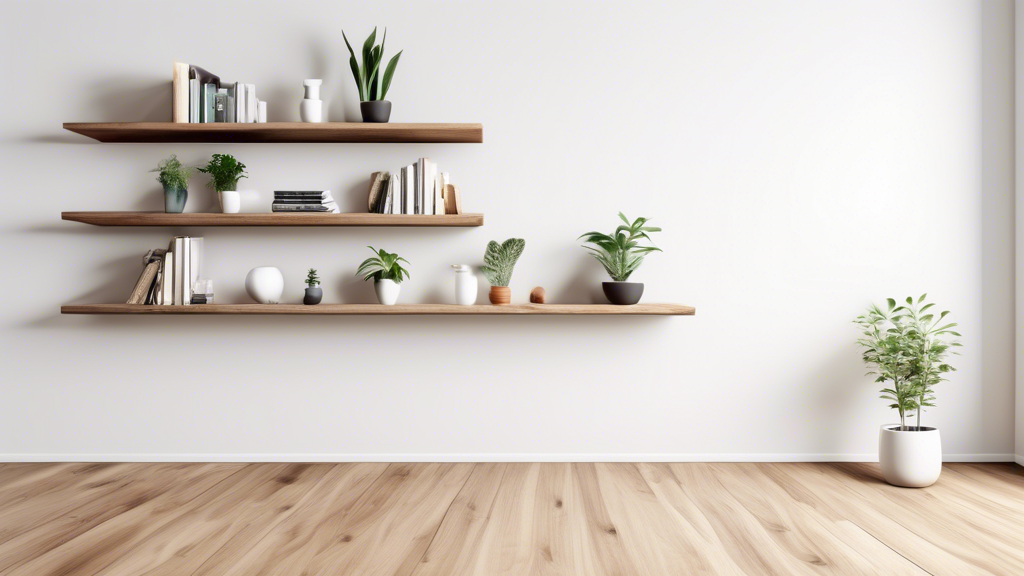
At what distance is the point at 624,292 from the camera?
9.03 feet

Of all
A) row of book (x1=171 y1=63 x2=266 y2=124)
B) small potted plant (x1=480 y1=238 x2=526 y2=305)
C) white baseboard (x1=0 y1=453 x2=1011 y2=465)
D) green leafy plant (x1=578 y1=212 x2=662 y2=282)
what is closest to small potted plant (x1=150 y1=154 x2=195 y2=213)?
row of book (x1=171 y1=63 x2=266 y2=124)

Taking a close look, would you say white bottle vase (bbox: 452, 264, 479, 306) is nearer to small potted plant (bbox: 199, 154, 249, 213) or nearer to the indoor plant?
the indoor plant

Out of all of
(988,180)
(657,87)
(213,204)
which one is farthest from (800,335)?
(213,204)

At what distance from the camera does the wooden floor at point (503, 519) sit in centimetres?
184

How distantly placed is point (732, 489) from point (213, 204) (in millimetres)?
2663

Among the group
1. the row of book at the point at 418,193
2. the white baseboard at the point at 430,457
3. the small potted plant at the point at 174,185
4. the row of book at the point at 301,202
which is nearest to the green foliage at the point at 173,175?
the small potted plant at the point at 174,185

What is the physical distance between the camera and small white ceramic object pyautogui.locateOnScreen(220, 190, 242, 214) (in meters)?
2.78

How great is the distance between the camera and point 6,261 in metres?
2.93

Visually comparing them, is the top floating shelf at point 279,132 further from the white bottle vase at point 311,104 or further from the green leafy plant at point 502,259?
the green leafy plant at point 502,259

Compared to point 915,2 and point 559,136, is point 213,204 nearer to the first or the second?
point 559,136

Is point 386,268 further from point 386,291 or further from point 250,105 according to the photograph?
point 250,105

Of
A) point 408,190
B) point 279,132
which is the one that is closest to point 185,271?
point 279,132

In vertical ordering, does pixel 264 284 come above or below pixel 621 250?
below

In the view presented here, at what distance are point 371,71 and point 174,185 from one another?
103 cm
